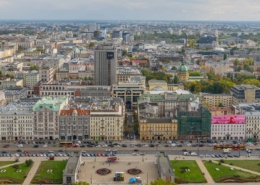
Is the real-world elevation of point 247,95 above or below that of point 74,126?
above

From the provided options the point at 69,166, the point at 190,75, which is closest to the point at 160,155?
the point at 69,166

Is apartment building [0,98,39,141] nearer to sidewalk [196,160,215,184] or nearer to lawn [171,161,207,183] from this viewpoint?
lawn [171,161,207,183]

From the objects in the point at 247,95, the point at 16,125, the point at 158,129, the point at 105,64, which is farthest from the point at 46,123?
the point at 247,95

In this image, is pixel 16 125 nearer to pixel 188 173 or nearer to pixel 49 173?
pixel 49 173

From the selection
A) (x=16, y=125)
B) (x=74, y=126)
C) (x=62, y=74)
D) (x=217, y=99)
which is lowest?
(x=74, y=126)

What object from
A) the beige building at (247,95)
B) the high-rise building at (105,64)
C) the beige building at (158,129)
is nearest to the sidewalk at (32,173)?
the beige building at (158,129)
